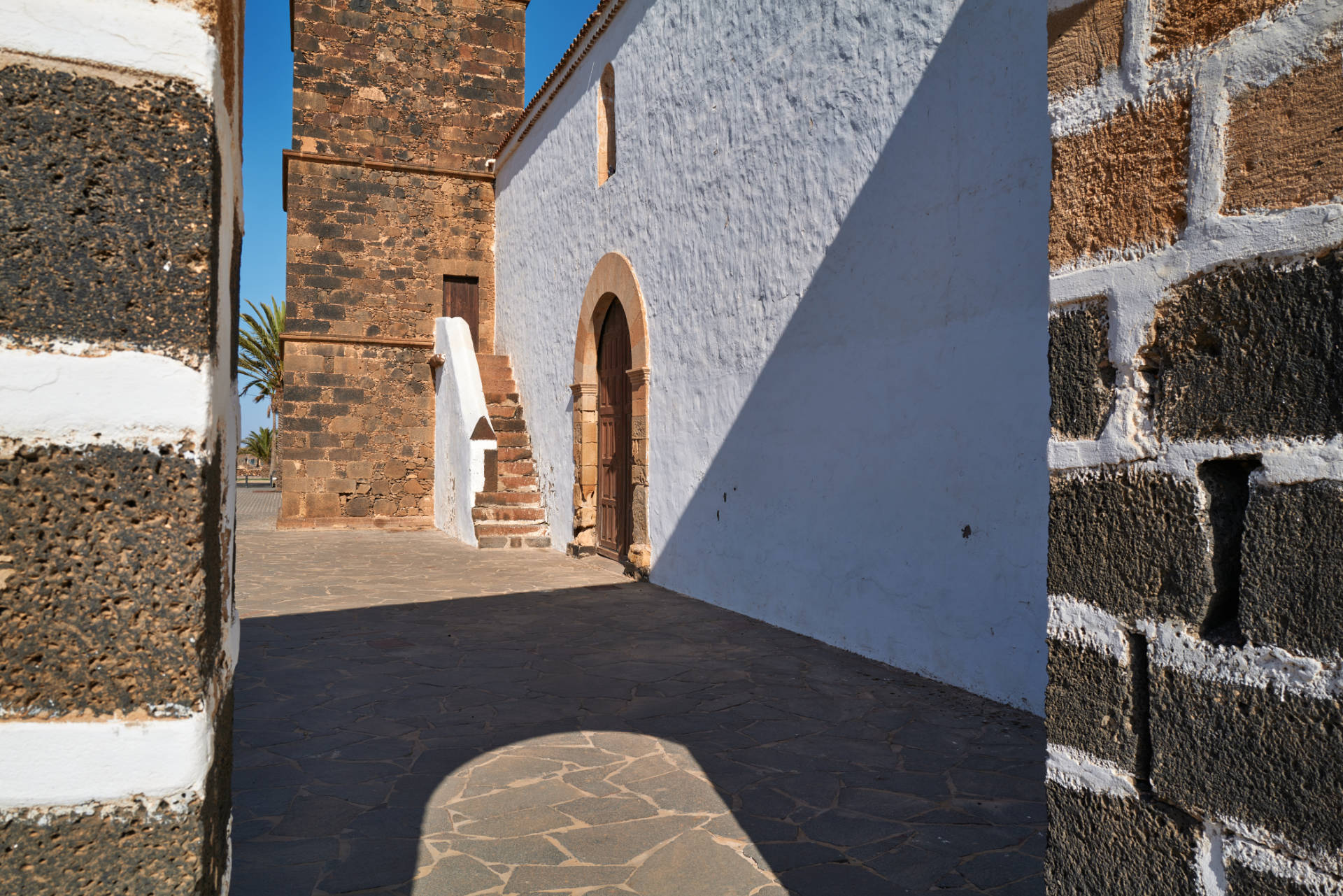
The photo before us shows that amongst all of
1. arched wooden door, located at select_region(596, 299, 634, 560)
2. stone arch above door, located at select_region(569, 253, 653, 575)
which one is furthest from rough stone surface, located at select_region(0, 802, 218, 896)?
arched wooden door, located at select_region(596, 299, 634, 560)

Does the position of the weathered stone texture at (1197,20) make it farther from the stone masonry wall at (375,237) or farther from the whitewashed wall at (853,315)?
the stone masonry wall at (375,237)

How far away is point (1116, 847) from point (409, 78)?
15.3 metres

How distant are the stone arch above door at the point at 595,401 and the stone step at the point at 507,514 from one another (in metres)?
1.39

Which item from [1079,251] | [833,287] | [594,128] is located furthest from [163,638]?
[594,128]

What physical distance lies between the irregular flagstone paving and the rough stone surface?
4.04 ft

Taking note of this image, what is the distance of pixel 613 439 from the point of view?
939 cm

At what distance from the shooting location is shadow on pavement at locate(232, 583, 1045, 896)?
2.56 metres

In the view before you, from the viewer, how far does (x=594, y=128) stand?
9.63 meters

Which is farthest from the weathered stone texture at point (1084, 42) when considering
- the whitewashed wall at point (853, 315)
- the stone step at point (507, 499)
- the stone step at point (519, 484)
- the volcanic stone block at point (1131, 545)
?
the stone step at point (519, 484)

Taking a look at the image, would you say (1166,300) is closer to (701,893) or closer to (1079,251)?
(1079,251)

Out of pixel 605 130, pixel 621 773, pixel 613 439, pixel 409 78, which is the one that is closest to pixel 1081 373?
pixel 621 773

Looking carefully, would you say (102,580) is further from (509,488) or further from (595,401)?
(509,488)

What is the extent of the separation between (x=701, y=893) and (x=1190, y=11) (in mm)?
2233

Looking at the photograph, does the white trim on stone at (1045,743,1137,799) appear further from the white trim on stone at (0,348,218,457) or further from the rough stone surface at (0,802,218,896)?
the white trim on stone at (0,348,218,457)
